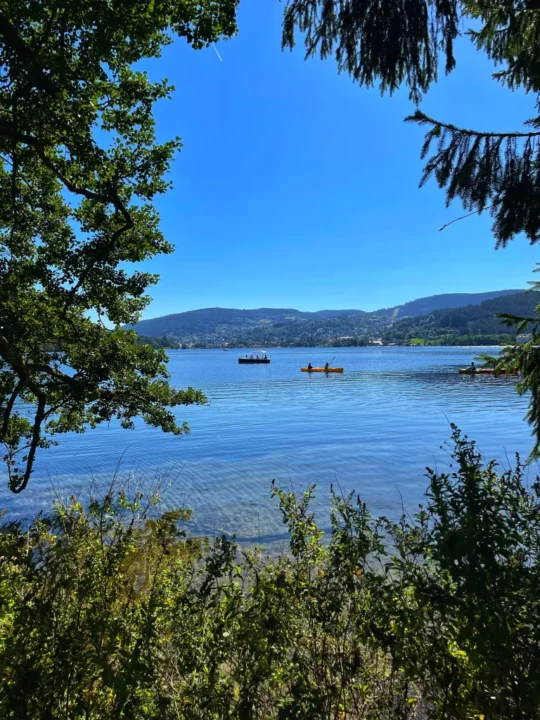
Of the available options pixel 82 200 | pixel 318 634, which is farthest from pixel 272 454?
pixel 318 634

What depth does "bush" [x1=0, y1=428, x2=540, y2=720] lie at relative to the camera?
194 centimetres

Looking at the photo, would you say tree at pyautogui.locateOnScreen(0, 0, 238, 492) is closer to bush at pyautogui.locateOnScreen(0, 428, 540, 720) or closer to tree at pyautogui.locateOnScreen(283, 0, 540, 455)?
tree at pyautogui.locateOnScreen(283, 0, 540, 455)

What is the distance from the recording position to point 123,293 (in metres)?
7.36

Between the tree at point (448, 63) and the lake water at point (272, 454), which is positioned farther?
the lake water at point (272, 454)

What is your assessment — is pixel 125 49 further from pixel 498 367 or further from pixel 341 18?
pixel 498 367

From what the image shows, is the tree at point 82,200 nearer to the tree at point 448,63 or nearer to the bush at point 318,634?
the tree at point 448,63

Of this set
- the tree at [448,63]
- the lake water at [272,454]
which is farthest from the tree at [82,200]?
the lake water at [272,454]

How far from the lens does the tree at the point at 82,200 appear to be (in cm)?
365

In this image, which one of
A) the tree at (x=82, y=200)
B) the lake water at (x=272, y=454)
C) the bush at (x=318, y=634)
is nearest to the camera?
the bush at (x=318, y=634)

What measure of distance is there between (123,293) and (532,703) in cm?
723

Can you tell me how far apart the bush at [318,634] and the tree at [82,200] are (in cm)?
404

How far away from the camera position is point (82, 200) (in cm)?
652

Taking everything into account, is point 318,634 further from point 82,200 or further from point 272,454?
point 272,454

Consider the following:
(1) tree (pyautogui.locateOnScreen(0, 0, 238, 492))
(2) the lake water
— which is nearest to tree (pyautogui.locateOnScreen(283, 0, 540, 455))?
(1) tree (pyautogui.locateOnScreen(0, 0, 238, 492))
